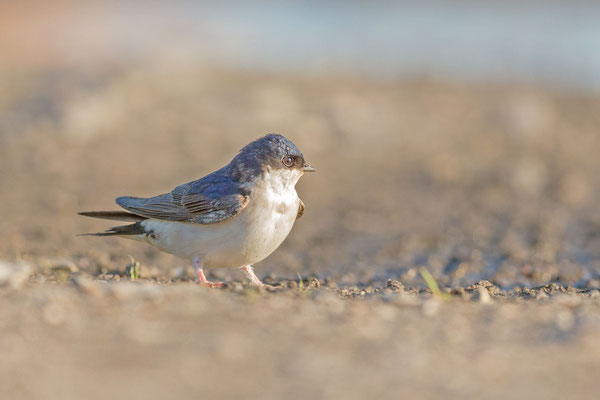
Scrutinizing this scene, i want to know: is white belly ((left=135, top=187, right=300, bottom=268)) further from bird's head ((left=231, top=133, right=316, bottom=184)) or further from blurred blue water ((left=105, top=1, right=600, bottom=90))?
blurred blue water ((left=105, top=1, right=600, bottom=90))

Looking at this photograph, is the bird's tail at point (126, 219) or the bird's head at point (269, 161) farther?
the bird's tail at point (126, 219)

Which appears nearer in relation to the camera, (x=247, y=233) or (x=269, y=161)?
(x=247, y=233)

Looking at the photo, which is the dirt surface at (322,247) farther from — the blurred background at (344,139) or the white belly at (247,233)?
the white belly at (247,233)

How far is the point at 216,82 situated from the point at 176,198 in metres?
10.4

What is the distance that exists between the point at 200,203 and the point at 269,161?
0.61m

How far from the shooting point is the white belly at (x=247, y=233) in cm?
634

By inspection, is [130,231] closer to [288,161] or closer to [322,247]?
[288,161]

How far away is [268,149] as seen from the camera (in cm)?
668

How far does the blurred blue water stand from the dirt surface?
235 cm

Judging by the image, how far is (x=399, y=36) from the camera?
1019 inches

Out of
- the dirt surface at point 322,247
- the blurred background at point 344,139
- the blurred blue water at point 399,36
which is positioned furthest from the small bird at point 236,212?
the blurred blue water at point 399,36

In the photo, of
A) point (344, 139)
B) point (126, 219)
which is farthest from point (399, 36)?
point (126, 219)

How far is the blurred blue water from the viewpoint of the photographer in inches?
816

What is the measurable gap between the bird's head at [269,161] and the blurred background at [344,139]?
138cm
